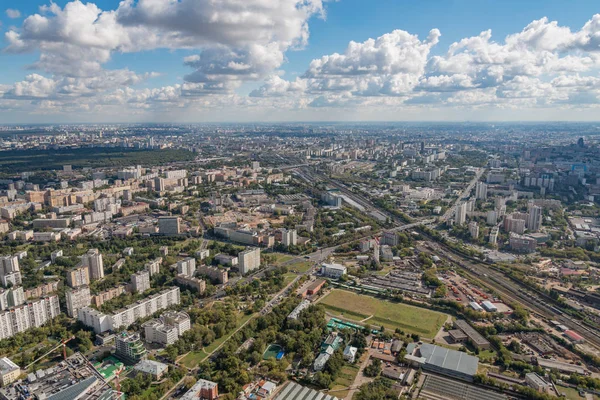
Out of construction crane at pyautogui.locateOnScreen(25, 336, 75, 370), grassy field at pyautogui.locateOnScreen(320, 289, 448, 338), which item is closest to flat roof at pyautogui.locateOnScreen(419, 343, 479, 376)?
grassy field at pyautogui.locateOnScreen(320, 289, 448, 338)

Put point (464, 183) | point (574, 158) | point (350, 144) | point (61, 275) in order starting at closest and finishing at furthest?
point (61, 275), point (464, 183), point (574, 158), point (350, 144)

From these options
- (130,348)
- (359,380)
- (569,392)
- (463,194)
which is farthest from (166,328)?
(463,194)

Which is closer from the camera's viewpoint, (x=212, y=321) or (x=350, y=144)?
(x=212, y=321)

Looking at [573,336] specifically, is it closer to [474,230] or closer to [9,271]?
[474,230]

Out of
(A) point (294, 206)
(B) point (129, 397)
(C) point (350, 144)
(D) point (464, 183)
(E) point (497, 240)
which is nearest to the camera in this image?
(B) point (129, 397)

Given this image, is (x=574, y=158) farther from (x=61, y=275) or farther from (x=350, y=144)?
(x=61, y=275)

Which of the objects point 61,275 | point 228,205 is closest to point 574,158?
point 228,205
